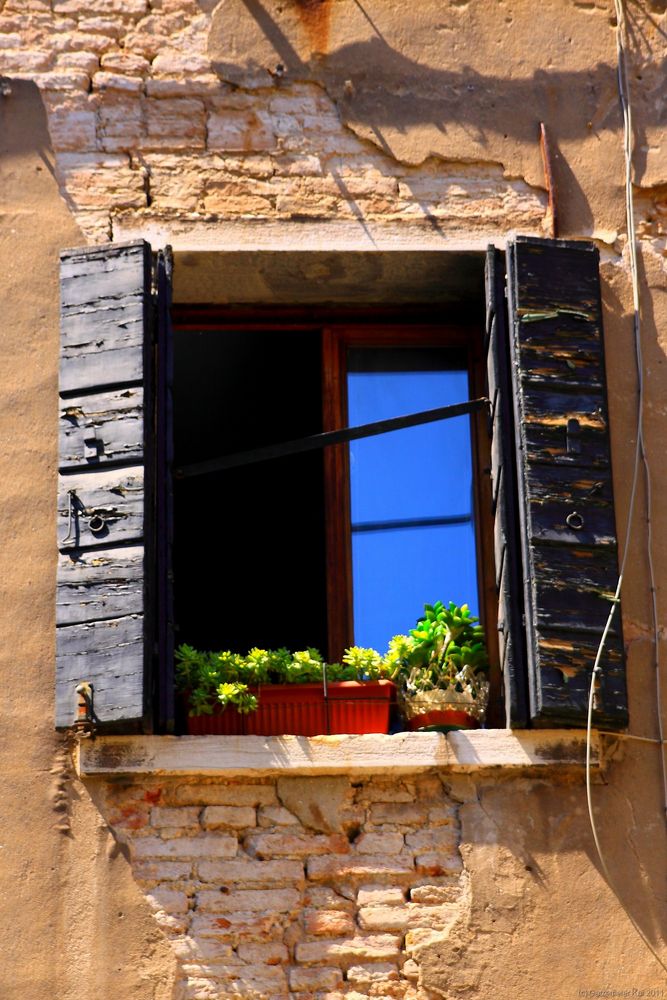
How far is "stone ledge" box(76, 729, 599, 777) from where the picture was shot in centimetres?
507

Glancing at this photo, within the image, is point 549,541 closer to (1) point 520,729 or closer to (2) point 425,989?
(1) point 520,729

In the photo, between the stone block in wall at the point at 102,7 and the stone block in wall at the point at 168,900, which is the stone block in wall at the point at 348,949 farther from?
the stone block in wall at the point at 102,7

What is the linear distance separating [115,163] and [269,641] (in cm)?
249

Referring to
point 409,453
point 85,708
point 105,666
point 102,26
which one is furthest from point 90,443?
point 102,26

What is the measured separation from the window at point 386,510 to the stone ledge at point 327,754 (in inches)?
3.0

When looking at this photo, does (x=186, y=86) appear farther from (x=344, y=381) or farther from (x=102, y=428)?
(x=102, y=428)

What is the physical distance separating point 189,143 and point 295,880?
236 cm

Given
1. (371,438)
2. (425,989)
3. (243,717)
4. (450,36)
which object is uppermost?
(450,36)

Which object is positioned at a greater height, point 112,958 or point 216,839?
point 216,839

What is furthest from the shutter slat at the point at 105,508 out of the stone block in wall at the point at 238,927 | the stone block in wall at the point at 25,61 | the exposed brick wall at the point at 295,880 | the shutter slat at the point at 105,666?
the stone block in wall at the point at 25,61

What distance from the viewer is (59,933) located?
16.1ft

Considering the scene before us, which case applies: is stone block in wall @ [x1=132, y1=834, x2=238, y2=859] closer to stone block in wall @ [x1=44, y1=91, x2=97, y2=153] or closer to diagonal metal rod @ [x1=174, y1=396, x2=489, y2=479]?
diagonal metal rod @ [x1=174, y1=396, x2=489, y2=479]

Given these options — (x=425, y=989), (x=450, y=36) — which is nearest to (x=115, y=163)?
(x=450, y=36)

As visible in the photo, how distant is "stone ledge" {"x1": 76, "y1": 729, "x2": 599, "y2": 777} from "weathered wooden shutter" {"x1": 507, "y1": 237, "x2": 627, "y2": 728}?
11 cm
